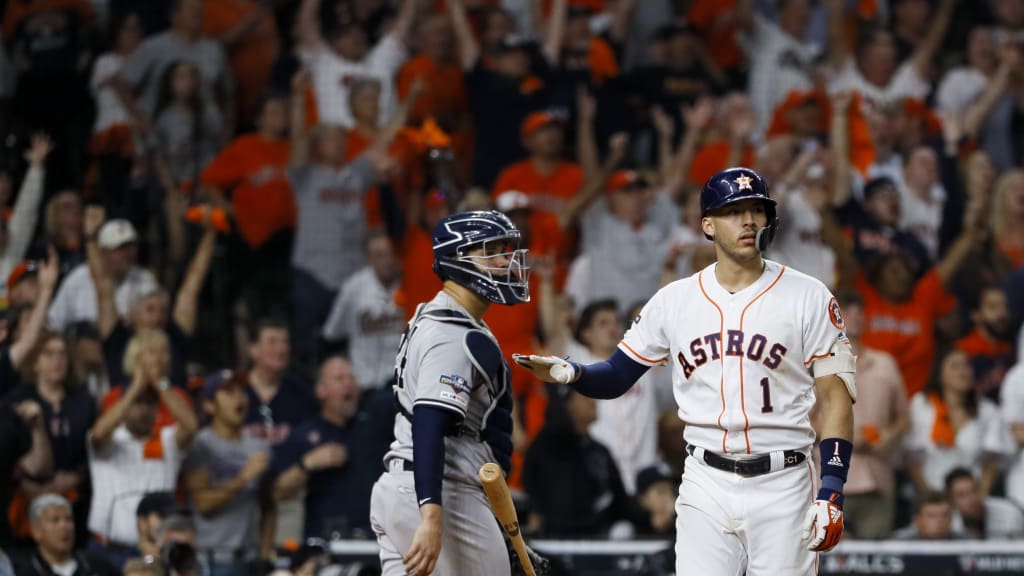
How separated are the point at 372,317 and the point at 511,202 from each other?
1.09m

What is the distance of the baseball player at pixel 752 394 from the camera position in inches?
190

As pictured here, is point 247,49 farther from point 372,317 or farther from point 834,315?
point 834,315

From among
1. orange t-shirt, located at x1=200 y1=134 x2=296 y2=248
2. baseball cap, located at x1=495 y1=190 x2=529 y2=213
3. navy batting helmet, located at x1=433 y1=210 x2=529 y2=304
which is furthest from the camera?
orange t-shirt, located at x1=200 y1=134 x2=296 y2=248

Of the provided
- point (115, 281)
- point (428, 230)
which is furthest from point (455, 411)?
point (428, 230)

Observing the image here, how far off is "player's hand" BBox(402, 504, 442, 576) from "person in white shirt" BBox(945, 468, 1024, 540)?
4.71 metres

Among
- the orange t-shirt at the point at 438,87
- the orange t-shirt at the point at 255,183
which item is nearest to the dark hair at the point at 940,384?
the orange t-shirt at the point at 438,87

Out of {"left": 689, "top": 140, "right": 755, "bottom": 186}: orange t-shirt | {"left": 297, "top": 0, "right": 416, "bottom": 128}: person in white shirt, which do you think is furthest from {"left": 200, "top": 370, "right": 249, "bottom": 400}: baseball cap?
{"left": 689, "top": 140, "right": 755, "bottom": 186}: orange t-shirt

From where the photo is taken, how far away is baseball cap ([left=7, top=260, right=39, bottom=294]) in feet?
29.1

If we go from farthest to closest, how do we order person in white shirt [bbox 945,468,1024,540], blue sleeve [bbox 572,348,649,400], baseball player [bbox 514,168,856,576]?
1. person in white shirt [bbox 945,468,1024,540]
2. blue sleeve [bbox 572,348,649,400]
3. baseball player [bbox 514,168,856,576]

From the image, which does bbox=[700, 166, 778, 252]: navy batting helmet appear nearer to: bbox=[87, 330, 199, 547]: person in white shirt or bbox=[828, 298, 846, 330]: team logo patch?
bbox=[828, 298, 846, 330]: team logo patch

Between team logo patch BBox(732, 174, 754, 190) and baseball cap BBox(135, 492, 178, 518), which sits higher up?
team logo patch BBox(732, 174, 754, 190)

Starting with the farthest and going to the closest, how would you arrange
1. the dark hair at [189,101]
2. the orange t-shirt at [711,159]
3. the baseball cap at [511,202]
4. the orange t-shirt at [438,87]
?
the orange t-shirt at [711,159]
the orange t-shirt at [438,87]
the dark hair at [189,101]
the baseball cap at [511,202]

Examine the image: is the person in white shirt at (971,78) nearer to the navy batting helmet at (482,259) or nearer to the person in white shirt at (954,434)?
the person in white shirt at (954,434)

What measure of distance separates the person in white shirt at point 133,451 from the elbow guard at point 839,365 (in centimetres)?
432
